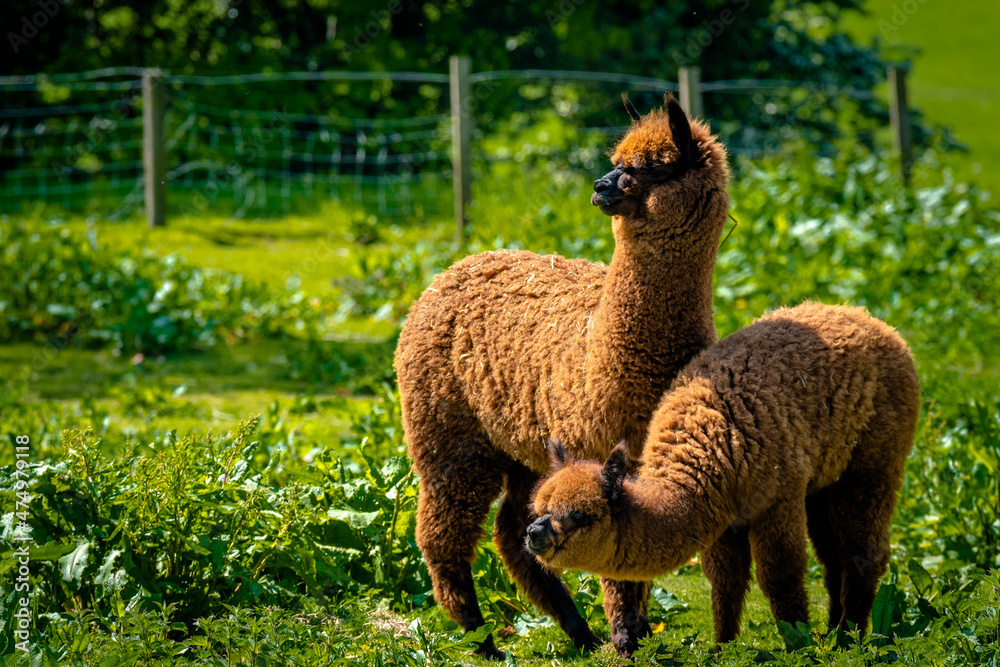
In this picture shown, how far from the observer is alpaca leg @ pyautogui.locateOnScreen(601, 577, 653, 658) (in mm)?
4199

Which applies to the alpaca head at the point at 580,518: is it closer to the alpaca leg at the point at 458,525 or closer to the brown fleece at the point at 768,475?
the brown fleece at the point at 768,475

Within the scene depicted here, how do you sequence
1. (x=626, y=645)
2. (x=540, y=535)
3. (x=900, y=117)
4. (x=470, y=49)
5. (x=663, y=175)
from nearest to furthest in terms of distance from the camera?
(x=540, y=535) < (x=663, y=175) < (x=626, y=645) < (x=900, y=117) < (x=470, y=49)

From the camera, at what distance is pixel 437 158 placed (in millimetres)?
16109

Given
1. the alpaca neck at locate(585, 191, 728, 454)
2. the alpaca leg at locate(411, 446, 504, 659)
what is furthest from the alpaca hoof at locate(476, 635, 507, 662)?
the alpaca neck at locate(585, 191, 728, 454)

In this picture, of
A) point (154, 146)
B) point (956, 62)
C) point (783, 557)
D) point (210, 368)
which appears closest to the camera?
point (783, 557)

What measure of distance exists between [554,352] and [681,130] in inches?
39.4

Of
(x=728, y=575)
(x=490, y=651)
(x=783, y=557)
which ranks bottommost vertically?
(x=490, y=651)

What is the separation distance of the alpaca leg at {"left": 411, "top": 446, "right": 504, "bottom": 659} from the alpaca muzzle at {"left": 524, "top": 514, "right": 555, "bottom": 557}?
112cm

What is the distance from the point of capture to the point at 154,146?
12203 mm

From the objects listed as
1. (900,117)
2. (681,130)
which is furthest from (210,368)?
(900,117)

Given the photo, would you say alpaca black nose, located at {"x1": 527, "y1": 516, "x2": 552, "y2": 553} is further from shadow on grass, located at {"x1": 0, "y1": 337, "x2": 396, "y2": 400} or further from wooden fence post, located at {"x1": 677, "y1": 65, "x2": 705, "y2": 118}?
wooden fence post, located at {"x1": 677, "y1": 65, "x2": 705, "y2": 118}

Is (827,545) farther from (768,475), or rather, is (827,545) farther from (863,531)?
(768,475)

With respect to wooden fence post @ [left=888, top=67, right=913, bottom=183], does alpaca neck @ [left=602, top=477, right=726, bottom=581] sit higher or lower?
lower

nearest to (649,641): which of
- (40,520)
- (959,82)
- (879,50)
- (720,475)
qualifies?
(720,475)
